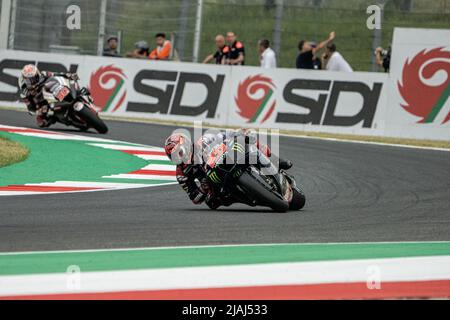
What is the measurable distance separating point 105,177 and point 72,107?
506 centimetres

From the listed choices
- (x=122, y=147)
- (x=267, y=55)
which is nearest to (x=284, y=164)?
(x=122, y=147)

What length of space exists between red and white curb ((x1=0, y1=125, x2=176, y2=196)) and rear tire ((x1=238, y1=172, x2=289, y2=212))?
2396 mm

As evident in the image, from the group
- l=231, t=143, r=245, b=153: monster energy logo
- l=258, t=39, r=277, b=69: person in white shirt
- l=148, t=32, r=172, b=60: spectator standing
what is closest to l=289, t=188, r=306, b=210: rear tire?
l=231, t=143, r=245, b=153: monster energy logo

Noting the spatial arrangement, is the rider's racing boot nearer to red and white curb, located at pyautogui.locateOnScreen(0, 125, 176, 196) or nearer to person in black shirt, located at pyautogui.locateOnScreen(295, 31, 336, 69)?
red and white curb, located at pyautogui.locateOnScreen(0, 125, 176, 196)

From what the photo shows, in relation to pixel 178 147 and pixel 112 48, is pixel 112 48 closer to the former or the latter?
pixel 112 48

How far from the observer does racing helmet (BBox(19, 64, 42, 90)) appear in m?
16.7

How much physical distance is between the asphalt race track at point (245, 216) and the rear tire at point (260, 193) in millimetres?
104

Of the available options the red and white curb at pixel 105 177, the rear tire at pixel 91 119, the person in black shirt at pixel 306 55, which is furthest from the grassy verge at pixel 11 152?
the person in black shirt at pixel 306 55

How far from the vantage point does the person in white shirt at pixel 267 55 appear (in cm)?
1991

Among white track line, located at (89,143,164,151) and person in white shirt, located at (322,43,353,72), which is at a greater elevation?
person in white shirt, located at (322,43,353,72)

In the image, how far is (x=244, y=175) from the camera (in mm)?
9180

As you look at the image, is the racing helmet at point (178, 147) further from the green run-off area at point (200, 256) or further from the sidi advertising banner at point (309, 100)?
the sidi advertising banner at point (309, 100)

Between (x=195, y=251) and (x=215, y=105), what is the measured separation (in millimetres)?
13200

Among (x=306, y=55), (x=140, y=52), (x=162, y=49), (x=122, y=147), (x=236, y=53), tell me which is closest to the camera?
(x=122, y=147)
